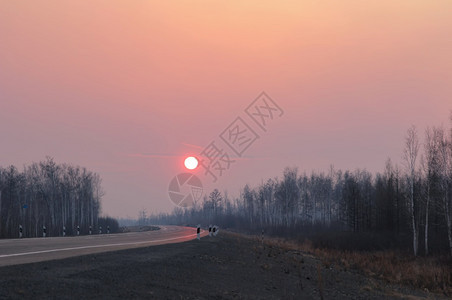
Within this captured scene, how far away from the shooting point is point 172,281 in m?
10.5

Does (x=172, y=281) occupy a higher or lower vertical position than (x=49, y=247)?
lower

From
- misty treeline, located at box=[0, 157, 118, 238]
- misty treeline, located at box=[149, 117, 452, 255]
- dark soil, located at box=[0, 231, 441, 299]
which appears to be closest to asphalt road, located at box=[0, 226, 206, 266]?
dark soil, located at box=[0, 231, 441, 299]

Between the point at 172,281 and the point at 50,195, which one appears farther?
the point at 50,195

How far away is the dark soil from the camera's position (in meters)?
7.92

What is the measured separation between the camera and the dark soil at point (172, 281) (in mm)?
7922

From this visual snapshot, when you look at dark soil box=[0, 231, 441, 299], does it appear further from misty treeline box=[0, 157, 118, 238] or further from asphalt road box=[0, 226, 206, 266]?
misty treeline box=[0, 157, 118, 238]

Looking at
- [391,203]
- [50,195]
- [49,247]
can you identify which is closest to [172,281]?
[49,247]

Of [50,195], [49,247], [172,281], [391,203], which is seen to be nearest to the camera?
[172,281]

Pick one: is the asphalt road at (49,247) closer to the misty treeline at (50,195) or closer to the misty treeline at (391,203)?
the misty treeline at (391,203)

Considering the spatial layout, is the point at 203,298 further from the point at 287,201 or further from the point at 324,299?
the point at 287,201

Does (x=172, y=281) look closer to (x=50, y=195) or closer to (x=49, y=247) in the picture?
(x=49, y=247)

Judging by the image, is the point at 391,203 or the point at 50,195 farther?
the point at 50,195

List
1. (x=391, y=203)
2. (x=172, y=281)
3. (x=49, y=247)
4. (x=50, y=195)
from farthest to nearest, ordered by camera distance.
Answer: (x=50, y=195), (x=391, y=203), (x=49, y=247), (x=172, y=281)

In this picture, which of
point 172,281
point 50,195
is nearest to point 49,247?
point 172,281
